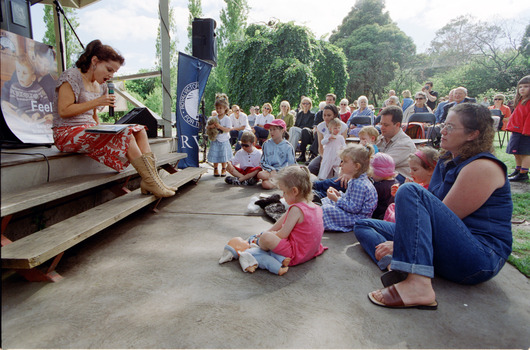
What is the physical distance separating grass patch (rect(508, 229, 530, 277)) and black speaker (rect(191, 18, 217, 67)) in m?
5.57

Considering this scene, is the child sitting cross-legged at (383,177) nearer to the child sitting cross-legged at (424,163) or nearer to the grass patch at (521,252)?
the child sitting cross-legged at (424,163)

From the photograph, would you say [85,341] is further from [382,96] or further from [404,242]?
[382,96]

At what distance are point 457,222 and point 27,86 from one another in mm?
→ 4794

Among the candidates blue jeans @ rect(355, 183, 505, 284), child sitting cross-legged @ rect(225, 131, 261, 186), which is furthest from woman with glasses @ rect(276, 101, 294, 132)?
blue jeans @ rect(355, 183, 505, 284)

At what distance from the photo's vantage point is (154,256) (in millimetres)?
2475

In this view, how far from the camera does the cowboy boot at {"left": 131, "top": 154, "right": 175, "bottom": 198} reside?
10.1 feet

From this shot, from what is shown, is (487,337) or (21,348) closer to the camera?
(21,348)

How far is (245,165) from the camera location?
5.49 metres

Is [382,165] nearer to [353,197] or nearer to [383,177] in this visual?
[383,177]

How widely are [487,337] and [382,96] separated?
102 ft

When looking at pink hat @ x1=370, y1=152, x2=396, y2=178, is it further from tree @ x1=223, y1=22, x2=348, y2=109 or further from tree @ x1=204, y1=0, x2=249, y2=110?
tree @ x1=204, y1=0, x2=249, y2=110

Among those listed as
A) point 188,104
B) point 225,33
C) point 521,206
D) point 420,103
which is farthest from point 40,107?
point 225,33

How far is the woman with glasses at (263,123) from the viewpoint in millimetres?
8641

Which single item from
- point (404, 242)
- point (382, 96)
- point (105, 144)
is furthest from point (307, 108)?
point (382, 96)
